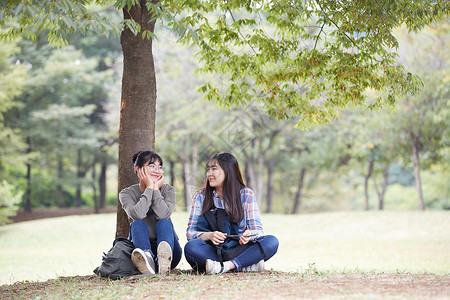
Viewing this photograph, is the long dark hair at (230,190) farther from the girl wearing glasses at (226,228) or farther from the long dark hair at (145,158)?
the long dark hair at (145,158)

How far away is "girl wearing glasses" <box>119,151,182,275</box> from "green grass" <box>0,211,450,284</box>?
3463mm

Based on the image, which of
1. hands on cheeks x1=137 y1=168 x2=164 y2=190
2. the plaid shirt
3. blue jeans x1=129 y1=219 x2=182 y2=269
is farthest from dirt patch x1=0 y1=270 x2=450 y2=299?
hands on cheeks x1=137 y1=168 x2=164 y2=190

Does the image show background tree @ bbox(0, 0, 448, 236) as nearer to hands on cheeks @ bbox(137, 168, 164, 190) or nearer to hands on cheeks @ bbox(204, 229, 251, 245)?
hands on cheeks @ bbox(137, 168, 164, 190)

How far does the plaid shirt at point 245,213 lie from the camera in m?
5.61

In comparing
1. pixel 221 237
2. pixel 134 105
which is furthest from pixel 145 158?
pixel 221 237

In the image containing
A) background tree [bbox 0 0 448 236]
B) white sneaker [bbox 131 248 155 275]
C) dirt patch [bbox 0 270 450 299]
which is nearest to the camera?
dirt patch [bbox 0 270 450 299]

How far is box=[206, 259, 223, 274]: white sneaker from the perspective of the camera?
17.6ft

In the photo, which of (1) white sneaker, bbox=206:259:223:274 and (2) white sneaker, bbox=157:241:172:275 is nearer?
(2) white sneaker, bbox=157:241:172:275

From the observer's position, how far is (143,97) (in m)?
6.45

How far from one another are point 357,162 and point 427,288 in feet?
74.9

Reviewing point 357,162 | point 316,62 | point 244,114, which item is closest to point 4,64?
point 244,114

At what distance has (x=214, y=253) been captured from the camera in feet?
18.2

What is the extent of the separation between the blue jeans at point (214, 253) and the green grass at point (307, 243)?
10.0ft

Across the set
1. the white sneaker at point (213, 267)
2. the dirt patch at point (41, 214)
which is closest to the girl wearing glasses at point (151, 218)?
the white sneaker at point (213, 267)
